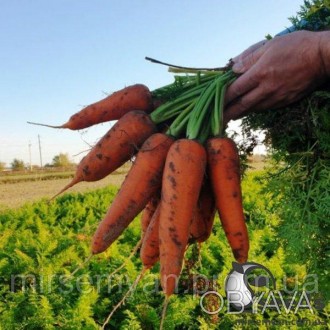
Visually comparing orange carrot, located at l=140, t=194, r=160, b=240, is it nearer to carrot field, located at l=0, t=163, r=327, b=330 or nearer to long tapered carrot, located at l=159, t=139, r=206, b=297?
long tapered carrot, located at l=159, t=139, r=206, b=297

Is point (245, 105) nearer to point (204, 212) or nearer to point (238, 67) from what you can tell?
point (238, 67)

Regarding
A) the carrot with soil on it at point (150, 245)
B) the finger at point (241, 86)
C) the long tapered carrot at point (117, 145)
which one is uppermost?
the finger at point (241, 86)

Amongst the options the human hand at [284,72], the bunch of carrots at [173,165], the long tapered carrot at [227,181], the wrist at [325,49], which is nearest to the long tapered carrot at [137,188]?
the bunch of carrots at [173,165]

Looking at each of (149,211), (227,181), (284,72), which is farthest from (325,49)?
(149,211)

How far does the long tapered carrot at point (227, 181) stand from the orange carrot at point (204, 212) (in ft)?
0.32

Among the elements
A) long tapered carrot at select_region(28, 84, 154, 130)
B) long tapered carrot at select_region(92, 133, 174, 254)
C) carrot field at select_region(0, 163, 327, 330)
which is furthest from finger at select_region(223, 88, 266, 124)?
carrot field at select_region(0, 163, 327, 330)

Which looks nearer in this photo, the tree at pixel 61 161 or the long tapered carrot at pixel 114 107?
the long tapered carrot at pixel 114 107

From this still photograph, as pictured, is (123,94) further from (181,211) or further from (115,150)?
(181,211)

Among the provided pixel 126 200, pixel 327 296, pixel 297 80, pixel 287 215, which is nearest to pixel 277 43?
pixel 297 80

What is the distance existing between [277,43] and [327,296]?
0.99m

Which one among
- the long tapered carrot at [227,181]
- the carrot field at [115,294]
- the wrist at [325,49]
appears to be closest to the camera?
the wrist at [325,49]

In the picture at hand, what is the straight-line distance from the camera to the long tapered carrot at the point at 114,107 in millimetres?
1647

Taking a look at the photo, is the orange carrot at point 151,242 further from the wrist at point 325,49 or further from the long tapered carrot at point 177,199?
the wrist at point 325,49

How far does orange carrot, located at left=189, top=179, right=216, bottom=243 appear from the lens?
5.41 feet
